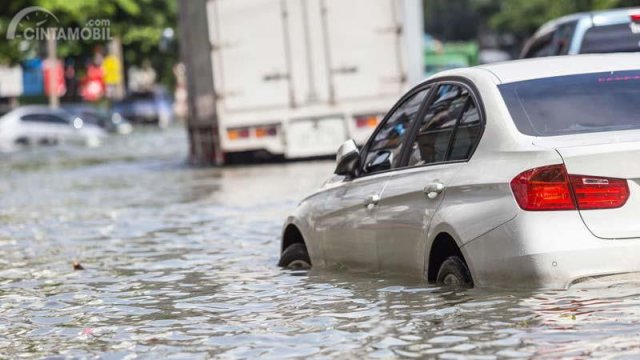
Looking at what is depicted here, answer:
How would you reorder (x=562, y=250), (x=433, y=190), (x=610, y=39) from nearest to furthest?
(x=562, y=250) → (x=433, y=190) → (x=610, y=39)

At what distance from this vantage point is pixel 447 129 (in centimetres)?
862

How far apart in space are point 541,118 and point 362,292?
1692 millimetres

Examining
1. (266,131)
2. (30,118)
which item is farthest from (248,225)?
(30,118)

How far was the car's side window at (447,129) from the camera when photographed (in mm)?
8352

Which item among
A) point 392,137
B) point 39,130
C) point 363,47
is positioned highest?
point 363,47

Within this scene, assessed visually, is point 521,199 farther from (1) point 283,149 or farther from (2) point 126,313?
(1) point 283,149

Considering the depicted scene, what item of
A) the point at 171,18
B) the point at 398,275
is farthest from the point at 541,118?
the point at 171,18

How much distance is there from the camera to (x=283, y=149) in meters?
26.2

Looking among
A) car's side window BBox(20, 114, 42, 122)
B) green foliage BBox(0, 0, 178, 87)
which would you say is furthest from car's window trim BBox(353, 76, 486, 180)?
green foliage BBox(0, 0, 178, 87)

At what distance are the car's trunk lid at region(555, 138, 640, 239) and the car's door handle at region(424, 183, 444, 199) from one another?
2.76 feet

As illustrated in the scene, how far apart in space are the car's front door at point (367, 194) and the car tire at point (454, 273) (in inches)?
33.9

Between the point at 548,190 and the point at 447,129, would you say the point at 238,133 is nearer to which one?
the point at 447,129

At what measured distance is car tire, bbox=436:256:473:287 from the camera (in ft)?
26.8

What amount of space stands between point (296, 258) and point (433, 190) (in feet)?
8.78
